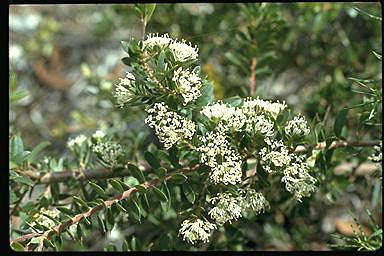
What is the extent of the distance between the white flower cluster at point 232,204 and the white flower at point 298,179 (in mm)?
52

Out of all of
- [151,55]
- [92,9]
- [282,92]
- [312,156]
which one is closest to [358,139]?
[312,156]

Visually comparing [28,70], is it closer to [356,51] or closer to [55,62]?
[55,62]

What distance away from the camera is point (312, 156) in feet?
3.61

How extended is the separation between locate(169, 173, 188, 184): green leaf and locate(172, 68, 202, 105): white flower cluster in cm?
12

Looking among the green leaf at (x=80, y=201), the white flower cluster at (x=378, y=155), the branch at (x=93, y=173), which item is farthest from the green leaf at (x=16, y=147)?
the white flower cluster at (x=378, y=155)

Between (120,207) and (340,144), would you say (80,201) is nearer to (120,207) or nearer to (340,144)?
(120,207)

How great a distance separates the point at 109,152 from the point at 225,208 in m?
0.31

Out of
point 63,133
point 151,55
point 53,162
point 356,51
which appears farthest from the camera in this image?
point 63,133

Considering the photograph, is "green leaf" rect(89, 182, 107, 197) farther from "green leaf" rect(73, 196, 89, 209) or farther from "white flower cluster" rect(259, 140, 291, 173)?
"white flower cluster" rect(259, 140, 291, 173)

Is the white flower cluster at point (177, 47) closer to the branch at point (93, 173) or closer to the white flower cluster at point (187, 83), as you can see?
the white flower cluster at point (187, 83)

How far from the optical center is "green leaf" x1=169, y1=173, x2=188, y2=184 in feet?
3.15

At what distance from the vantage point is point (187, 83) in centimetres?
91

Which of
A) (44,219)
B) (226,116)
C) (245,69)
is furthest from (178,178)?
(245,69)
